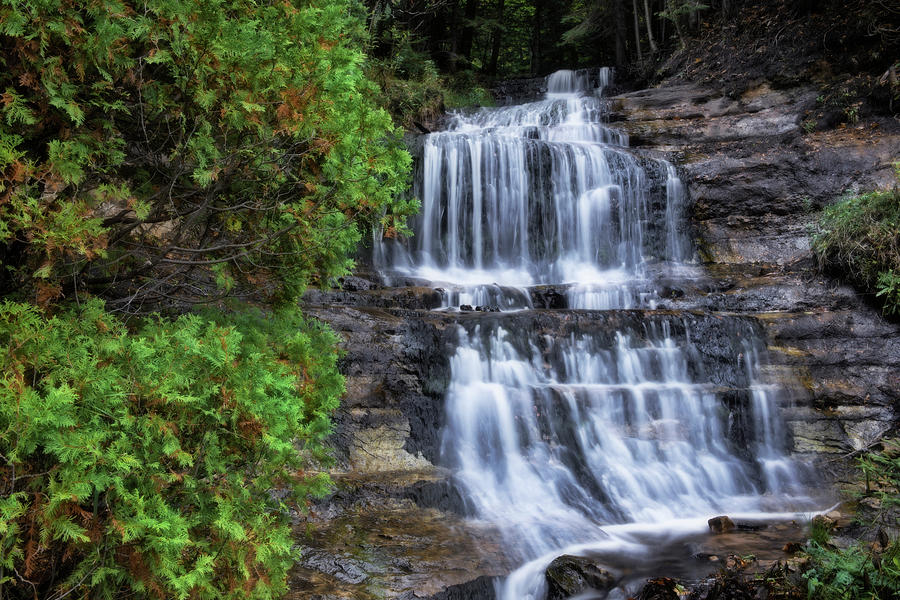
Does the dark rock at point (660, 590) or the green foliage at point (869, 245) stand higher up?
the green foliage at point (869, 245)

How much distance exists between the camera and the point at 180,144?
2.83 m

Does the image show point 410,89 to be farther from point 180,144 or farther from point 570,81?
point 180,144

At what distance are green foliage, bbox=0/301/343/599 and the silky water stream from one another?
2.76m

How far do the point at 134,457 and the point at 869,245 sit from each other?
34.0ft

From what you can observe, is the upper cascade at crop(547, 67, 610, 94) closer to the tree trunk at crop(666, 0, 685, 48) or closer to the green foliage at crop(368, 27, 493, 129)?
the green foliage at crop(368, 27, 493, 129)

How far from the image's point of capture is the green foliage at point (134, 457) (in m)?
2.11

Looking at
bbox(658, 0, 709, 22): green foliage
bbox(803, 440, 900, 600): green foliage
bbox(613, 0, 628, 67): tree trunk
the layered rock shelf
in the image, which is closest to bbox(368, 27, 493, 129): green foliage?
bbox(613, 0, 628, 67): tree trunk

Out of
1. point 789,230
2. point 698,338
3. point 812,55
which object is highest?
point 812,55

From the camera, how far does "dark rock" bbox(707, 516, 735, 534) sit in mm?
5949

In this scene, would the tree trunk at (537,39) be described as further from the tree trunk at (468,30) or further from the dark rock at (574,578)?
the dark rock at (574,578)

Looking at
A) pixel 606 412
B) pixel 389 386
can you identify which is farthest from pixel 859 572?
pixel 389 386

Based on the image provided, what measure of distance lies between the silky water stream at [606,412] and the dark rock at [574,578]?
135 millimetres

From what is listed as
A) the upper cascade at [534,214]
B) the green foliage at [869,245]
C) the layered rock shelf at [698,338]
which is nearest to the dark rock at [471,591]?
the layered rock shelf at [698,338]

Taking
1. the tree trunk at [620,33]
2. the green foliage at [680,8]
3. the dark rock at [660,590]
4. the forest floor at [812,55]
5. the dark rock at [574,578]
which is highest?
the tree trunk at [620,33]
